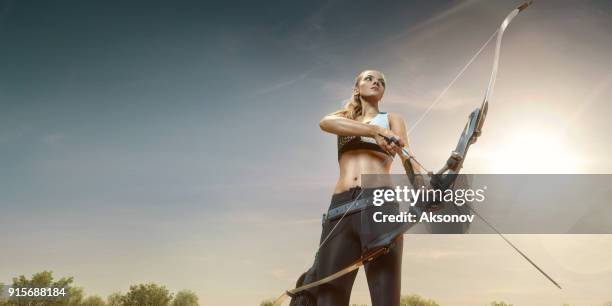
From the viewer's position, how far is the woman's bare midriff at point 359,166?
3486mm

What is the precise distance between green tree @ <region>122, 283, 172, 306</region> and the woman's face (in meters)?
37.7

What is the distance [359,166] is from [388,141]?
371mm

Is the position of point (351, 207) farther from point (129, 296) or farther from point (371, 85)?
point (129, 296)

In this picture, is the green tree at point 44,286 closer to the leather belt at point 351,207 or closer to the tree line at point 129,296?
the tree line at point 129,296

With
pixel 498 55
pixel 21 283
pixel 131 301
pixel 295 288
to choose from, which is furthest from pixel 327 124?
pixel 21 283

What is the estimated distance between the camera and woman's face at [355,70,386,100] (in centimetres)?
393

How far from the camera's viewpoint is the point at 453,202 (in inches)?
124

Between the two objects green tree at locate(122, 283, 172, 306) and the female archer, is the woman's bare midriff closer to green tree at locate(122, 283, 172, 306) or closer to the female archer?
the female archer

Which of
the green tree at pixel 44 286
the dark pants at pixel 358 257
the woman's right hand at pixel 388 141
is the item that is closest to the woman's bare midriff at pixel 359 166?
the dark pants at pixel 358 257

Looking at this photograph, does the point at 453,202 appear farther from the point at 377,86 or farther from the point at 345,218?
the point at 377,86

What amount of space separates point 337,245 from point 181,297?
127 feet

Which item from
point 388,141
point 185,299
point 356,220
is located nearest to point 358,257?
point 356,220

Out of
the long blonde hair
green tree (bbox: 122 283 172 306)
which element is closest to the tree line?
green tree (bbox: 122 283 172 306)

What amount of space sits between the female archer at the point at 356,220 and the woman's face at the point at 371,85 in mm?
234
